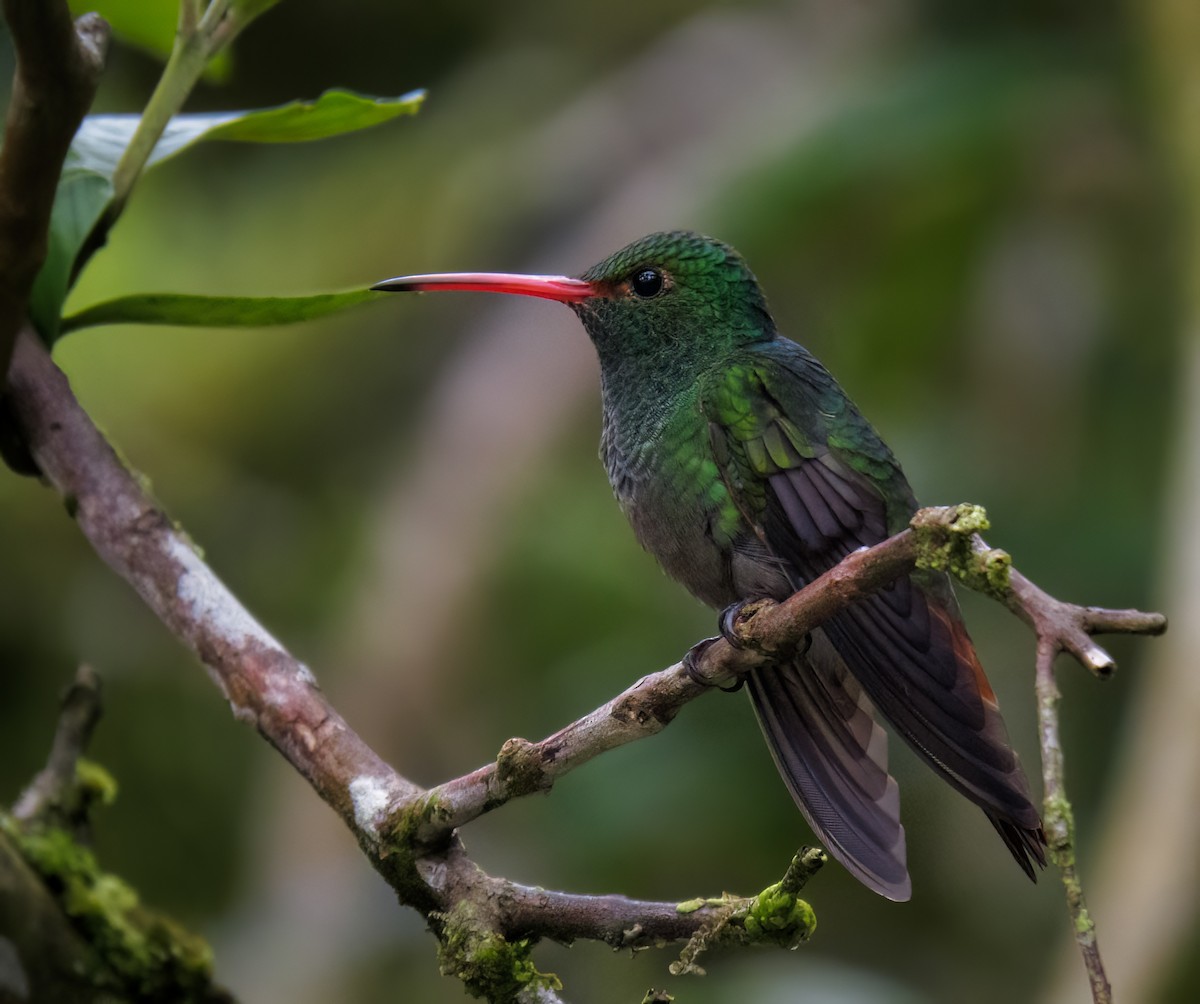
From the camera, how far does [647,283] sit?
2.89 meters

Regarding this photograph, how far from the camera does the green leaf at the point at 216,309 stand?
6.68 ft

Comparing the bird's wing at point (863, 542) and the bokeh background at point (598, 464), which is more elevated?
the bird's wing at point (863, 542)

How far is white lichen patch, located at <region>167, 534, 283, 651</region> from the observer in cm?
195

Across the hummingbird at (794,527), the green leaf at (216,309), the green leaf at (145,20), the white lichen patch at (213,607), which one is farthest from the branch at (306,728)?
the green leaf at (145,20)

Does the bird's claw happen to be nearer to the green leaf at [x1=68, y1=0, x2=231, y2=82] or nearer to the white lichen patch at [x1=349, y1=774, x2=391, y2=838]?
the white lichen patch at [x1=349, y1=774, x2=391, y2=838]

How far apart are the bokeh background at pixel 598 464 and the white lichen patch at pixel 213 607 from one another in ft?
5.32

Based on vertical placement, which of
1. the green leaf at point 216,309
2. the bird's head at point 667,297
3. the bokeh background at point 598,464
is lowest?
the bokeh background at point 598,464

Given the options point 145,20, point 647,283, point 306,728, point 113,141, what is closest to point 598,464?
point 647,283

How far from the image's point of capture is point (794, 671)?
2.40m

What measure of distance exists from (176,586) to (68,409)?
338 mm

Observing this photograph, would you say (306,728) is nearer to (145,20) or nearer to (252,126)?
(252,126)

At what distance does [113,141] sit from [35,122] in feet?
1.83

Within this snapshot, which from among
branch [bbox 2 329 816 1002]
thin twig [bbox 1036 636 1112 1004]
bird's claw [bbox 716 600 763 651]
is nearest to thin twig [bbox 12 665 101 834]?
branch [bbox 2 329 816 1002]

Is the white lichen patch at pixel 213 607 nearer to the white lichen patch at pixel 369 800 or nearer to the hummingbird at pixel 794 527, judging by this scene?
the white lichen patch at pixel 369 800
